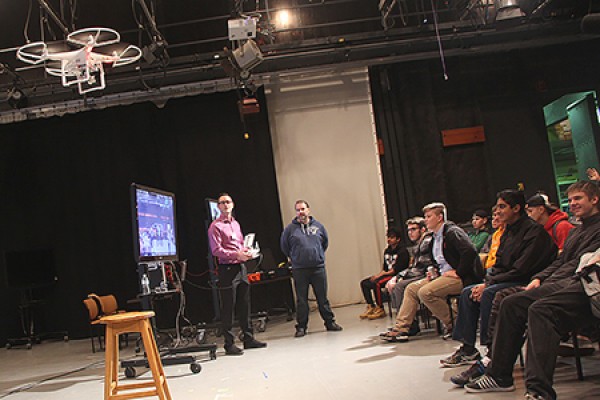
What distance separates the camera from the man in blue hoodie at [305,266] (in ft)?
23.4

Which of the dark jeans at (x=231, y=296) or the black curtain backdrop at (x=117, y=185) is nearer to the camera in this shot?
the dark jeans at (x=231, y=296)

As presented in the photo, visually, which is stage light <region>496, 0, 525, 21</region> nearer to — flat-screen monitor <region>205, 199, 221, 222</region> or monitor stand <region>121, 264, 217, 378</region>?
flat-screen monitor <region>205, 199, 221, 222</region>

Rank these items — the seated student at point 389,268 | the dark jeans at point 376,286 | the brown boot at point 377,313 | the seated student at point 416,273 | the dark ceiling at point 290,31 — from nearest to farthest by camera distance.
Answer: the seated student at point 416,273 → the seated student at point 389,268 → the dark jeans at point 376,286 → the brown boot at point 377,313 → the dark ceiling at point 290,31

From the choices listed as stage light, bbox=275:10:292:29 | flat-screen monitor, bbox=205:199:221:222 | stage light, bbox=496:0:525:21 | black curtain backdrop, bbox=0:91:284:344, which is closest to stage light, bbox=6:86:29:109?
black curtain backdrop, bbox=0:91:284:344

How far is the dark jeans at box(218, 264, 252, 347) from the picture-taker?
624cm

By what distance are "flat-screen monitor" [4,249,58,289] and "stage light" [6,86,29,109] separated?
7.41 ft

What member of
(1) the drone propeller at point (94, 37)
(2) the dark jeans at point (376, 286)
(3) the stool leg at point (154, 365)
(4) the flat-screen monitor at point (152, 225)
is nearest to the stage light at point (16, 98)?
(4) the flat-screen monitor at point (152, 225)

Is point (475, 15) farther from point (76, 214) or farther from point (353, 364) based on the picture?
point (76, 214)

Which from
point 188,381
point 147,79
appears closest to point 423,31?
point 147,79

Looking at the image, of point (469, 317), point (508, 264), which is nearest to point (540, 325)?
point (508, 264)

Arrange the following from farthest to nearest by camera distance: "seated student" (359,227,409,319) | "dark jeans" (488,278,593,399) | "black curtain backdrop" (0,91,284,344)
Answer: "black curtain backdrop" (0,91,284,344)
"seated student" (359,227,409,319)
"dark jeans" (488,278,593,399)

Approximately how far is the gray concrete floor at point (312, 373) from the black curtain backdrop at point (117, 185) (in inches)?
92.0

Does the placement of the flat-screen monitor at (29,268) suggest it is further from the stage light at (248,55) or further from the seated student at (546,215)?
the seated student at (546,215)

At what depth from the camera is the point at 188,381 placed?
507 cm
